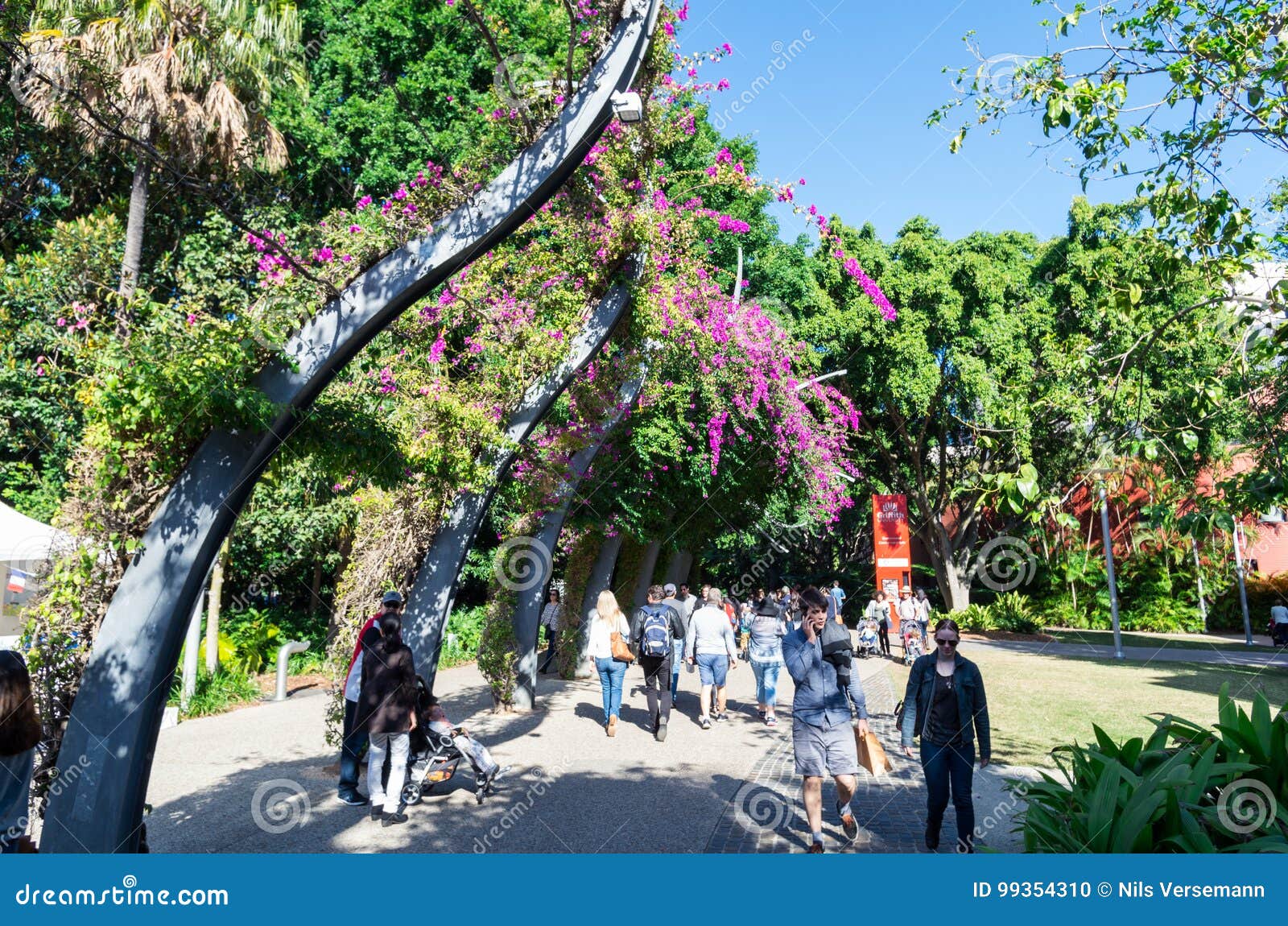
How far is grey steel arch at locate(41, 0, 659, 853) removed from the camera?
15.8ft

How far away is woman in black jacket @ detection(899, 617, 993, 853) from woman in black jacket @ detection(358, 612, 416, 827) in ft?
12.5

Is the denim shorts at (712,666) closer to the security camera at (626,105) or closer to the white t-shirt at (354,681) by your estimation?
the white t-shirt at (354,681)

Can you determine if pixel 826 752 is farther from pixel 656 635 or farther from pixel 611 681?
pixel 611 681

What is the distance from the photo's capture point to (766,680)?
11.6m

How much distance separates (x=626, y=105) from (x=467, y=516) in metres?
4.91

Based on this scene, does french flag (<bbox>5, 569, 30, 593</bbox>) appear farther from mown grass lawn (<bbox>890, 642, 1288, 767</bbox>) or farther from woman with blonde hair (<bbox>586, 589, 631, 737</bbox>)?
mown grass lawn (<bbox>890, 642, 1288, 767</bbox>)

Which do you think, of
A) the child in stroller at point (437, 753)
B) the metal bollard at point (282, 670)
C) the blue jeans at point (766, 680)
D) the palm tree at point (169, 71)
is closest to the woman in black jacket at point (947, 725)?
the child in stroller at point (437, 753)

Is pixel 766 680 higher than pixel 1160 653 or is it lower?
higher

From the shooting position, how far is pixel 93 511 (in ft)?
17.0

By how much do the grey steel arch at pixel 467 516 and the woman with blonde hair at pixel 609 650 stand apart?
1826 millimetres

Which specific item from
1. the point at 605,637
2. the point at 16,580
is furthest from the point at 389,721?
the point at 16,580

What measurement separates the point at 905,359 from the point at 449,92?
49.1 feet

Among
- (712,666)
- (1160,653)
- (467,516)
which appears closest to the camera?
(467,516)

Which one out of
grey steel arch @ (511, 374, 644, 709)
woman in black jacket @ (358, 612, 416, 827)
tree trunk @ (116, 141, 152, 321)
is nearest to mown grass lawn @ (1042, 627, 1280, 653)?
grey steel arch @ (511, 374, 644, 709)
